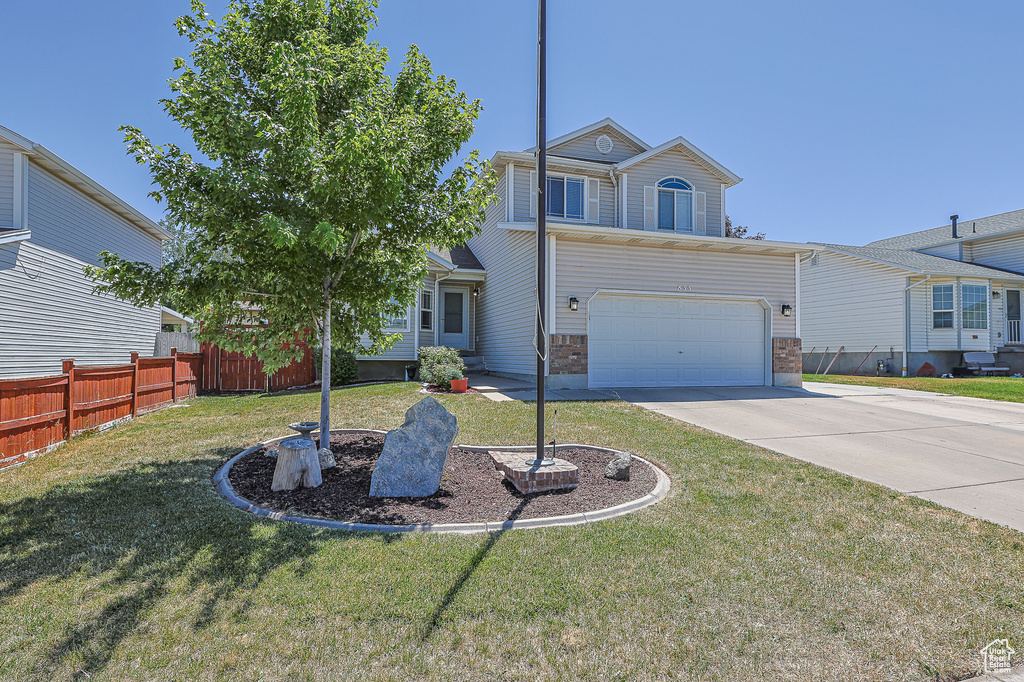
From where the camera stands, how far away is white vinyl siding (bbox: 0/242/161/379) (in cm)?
1054

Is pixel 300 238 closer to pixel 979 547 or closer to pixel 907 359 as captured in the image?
pixel 979 547

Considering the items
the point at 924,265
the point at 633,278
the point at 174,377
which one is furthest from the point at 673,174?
the point at 174,377

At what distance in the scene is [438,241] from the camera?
223 inches

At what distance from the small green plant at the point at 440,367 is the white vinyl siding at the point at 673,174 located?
6.82 m

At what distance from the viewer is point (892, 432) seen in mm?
7574

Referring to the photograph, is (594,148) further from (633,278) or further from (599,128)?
(633,278)

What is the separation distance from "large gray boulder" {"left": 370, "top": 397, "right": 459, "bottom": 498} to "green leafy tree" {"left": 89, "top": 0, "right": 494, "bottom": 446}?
1399mm

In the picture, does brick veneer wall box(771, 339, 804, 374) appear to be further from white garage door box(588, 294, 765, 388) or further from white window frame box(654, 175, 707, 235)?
white window frame box(654, 175, 707, 235)

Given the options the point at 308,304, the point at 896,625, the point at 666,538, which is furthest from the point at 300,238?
the point at 896,625

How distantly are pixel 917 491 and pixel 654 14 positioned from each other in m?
7.66

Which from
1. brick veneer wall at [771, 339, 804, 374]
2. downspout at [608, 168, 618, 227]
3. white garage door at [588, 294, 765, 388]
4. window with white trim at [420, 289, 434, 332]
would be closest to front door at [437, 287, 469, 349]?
window with white trim at [420, 289, 434, 332]

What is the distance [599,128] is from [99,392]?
14747mm

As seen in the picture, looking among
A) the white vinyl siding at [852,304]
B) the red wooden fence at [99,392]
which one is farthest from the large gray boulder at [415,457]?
the white vinyl siding at [852,304]

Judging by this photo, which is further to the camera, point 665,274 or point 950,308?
point 950,308
